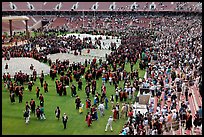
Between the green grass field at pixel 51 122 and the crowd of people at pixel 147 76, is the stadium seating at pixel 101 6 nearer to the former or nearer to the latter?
the crowd of people at pixel 147 76

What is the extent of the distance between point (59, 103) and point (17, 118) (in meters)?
3.01

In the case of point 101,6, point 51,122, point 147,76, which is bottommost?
point 51,122

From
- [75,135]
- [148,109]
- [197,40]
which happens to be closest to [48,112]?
[75,135]

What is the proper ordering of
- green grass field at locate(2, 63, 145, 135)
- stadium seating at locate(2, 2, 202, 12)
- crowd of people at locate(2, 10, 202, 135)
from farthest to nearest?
stadium seating at locate(2, 2, 202, 12)
green grass field at locate(2, 63, 145, 135)
crowd of people at locate(2, 10, 202, 135)

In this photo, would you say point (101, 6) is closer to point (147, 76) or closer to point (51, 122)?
point (147, 76)

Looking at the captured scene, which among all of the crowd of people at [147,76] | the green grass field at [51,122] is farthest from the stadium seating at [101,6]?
the green grass field at [51,122]

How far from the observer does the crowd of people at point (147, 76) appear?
1834 centimetres

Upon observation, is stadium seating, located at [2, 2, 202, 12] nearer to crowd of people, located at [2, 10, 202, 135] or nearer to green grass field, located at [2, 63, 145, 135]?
crowd of people, located at [2, 10, 202, 135]

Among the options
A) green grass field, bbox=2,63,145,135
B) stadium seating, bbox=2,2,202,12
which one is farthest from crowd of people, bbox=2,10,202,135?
stadium seating, bbox=2,2,202,12

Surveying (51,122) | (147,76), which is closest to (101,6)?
(147,76)

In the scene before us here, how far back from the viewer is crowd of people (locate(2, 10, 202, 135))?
1834 cm

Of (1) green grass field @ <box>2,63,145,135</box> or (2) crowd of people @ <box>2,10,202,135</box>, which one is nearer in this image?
(2) crowd of people @ <box>2,10,202,135</box>

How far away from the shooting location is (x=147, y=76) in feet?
91.9

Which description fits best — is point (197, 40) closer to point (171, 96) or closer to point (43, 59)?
point (43, 59)
